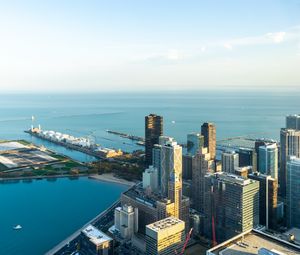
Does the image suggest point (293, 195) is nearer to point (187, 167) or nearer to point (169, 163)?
point (169, 163)

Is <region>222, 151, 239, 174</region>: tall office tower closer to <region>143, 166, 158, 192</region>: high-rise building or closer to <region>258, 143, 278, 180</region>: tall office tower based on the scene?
<region>258, 143, 278, 180</region>: tall office tower

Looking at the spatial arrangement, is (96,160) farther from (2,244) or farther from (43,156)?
(2,244)

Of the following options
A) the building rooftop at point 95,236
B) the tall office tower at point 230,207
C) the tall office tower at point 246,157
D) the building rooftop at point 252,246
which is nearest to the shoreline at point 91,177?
the tall office tower at point 246,157

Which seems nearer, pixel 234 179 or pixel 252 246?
pixel 252 246

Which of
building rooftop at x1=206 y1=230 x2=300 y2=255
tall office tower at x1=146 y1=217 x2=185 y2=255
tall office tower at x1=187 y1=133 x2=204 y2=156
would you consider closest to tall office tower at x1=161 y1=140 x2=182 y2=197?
tall office tower at x1=146 y1=217 x2=185 y2=255

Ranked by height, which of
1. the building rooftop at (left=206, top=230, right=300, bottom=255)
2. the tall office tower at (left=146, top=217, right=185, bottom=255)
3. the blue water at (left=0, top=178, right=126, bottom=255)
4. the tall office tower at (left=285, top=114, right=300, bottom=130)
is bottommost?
the blue water at (left=0, top=178, right=126, bottom=255)

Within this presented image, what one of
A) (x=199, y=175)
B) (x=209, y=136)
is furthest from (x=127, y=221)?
(x=209, y=136)
